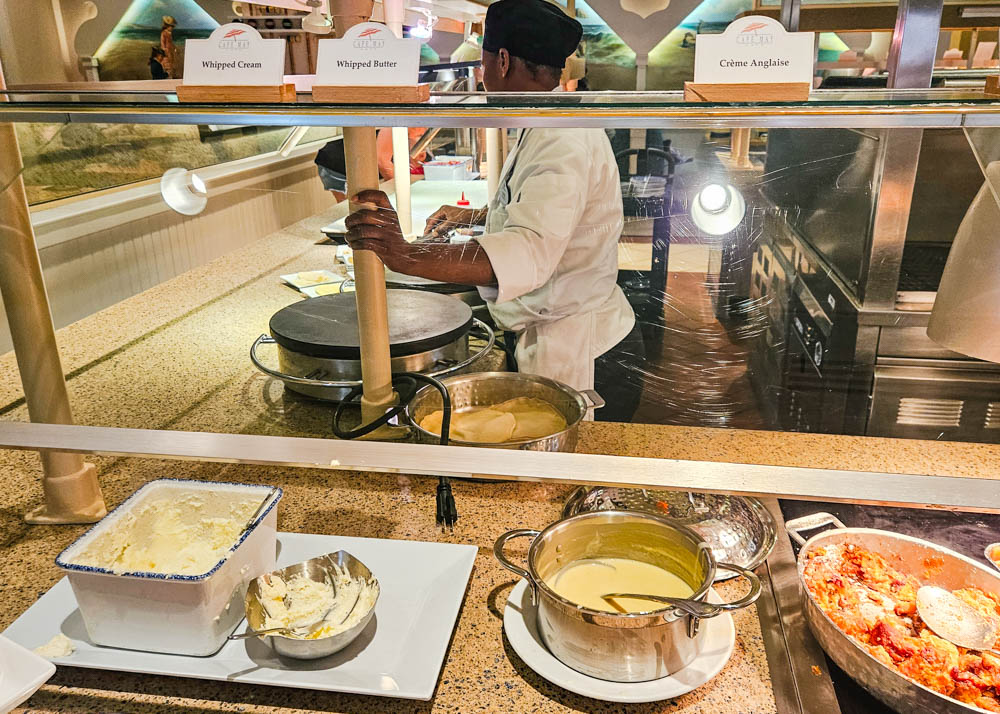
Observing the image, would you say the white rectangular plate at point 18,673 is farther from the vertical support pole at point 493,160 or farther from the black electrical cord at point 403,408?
the vertical support pole at point 493,160

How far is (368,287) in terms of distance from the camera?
946 millimetres

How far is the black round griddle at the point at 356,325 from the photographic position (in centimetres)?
97

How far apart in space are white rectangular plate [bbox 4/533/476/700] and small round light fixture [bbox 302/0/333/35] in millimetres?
670

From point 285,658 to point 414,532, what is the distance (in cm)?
26

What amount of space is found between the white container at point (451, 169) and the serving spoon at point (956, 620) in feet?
2.37

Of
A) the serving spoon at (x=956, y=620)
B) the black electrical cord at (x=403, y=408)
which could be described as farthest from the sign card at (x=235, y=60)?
the serving spoon at (x=956, y=620)

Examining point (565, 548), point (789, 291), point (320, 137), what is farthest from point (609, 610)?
point (320, 137)

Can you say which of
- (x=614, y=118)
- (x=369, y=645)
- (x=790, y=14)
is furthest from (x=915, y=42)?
(x=369, y=645)

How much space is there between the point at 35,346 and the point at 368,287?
0.45 metres

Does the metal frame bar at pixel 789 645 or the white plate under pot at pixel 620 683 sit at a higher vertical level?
the white plate under pot at pixel 620 683

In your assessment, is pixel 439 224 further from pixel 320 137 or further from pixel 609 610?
pixel 609 610

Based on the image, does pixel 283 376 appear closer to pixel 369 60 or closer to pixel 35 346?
pixel 35 346

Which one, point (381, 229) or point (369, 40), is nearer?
point (369, 40)

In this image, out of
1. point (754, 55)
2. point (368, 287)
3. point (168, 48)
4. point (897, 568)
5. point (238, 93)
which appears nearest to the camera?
point (754, 55)
